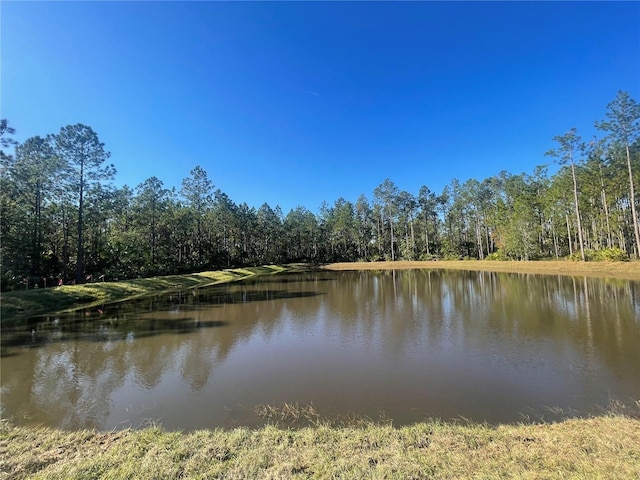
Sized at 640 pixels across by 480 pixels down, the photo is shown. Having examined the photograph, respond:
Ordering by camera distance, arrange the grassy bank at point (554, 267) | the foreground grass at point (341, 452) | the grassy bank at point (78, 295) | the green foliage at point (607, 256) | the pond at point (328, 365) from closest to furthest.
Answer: the foreground grass at point (341, 452) < the pond at point (328, 365) < the grassy bank at point (78, 295) < the grassy bank at point (554, 267) < the green foliage at point (607, 256)

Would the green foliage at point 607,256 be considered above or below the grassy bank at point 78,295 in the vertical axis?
above

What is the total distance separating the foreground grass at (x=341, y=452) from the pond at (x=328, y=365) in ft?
2.57

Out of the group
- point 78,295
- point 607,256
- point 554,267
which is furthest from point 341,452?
point 607,256

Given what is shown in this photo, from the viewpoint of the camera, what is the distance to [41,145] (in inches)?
881

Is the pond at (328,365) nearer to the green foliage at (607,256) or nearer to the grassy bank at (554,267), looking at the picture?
the grassy bank at (554,267)

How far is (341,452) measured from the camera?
3.86 m

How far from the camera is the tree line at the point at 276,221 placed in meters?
22.2

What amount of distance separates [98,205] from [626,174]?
50.4 m

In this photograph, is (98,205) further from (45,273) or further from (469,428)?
(469,428)

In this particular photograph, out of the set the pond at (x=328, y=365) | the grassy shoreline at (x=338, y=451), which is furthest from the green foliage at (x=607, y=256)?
the grassy shoreline at (x=338, y=451)

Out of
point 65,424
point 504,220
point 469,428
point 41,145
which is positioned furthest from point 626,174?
point 41,145

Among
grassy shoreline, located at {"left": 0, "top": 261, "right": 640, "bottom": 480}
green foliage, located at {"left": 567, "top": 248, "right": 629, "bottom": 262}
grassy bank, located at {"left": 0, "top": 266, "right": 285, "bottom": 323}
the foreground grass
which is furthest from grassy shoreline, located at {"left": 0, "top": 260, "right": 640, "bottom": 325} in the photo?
the foreground grass

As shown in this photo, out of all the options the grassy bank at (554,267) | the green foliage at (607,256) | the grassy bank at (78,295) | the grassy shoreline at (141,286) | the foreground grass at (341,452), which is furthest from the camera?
the green foliage at (607,256)

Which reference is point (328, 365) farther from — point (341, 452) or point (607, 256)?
point (607, 256)
